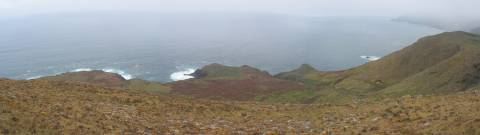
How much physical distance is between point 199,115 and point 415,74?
9728 centimetres

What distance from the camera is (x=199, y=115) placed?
2950 cm

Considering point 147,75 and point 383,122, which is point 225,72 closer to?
point 147,75

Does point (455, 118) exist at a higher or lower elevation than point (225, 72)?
higher

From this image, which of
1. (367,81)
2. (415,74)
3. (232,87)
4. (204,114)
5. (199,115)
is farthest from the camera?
(367,81)

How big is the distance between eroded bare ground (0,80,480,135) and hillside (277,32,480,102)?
58.7 meters

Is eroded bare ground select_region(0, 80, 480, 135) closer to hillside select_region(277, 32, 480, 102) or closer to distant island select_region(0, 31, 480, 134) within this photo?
distant island select_region(0, 31, 480, 134)

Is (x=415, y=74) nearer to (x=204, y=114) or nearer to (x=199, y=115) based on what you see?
(x=204, y=114)

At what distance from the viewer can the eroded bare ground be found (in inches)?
825

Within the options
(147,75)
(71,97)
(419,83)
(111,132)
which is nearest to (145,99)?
(71,97)

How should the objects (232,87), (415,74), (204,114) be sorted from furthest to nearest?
1. (232,87)
2. (415,74)
3. (204,114)

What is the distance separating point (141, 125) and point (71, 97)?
24.9 ft

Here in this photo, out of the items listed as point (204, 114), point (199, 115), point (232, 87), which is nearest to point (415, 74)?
point (232, 87)

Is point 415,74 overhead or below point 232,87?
overhead

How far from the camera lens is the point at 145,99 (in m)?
32.9
